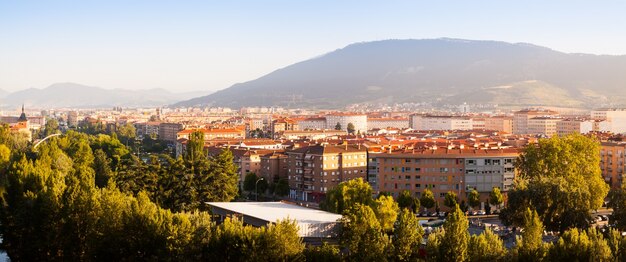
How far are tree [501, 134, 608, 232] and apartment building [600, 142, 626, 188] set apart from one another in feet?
31.4

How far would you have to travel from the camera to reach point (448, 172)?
4009 cm

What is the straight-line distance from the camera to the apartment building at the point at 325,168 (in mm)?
43469

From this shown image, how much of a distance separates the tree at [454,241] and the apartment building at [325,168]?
81.8ft

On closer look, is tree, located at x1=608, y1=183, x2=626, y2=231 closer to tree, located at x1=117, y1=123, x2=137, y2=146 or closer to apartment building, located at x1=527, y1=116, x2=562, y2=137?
tree, located at x1=117, y1=123, x2=137, y2=146

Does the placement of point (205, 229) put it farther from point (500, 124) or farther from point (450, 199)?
point (500, 124)

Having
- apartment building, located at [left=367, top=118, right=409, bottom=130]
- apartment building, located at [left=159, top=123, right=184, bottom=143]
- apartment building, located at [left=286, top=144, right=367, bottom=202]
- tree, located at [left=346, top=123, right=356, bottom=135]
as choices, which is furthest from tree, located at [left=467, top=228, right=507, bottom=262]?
apartment building, located at [left=367, top=118, right=409, bottom=130]

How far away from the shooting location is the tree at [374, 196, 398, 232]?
26030 mm

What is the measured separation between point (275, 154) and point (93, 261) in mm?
28618

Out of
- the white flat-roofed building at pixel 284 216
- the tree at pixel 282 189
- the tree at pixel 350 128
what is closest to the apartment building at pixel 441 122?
the tree at pixel 350 128

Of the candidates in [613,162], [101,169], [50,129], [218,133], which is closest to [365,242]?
[101,169]

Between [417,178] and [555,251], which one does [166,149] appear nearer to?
[417,178]

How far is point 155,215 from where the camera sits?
2036 centimetres

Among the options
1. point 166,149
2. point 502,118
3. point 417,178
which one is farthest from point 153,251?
point 502,118

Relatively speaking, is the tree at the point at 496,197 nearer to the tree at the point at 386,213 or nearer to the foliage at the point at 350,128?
the tree at the point at 386,213
